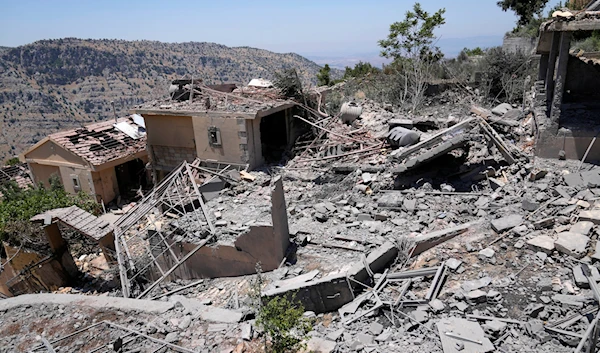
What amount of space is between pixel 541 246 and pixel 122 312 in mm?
6216

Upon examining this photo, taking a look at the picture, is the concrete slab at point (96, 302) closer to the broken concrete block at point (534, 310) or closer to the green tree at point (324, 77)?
the broken concrete block at point (534, 310)

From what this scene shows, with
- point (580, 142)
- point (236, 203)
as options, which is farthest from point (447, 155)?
point (236, 203)

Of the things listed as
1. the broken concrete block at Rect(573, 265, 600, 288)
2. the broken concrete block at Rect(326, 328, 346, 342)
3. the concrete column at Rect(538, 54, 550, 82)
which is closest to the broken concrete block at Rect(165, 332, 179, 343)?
the broken concrete block at Rect(326, 328, 346, 342)

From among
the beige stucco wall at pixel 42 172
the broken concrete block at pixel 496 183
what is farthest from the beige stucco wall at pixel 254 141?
the beige stucco wall at pixel 42 172

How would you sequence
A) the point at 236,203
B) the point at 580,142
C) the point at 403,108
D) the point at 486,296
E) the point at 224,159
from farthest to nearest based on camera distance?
the point at 403,108, the point at 224,159, the point at 236,203, the point at 580,142, the point at 486,296

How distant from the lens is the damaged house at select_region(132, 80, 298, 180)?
43.9 ft

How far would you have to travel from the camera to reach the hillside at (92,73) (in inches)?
2227

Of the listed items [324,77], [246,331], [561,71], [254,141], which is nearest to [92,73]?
[324,77]

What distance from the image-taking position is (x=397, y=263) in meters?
6.75

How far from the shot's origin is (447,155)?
10.3m

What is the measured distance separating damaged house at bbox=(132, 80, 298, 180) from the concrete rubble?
2715 mm

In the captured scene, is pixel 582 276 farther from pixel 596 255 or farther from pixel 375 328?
pixel 375 328

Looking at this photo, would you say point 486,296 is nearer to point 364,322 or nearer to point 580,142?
point 364,322

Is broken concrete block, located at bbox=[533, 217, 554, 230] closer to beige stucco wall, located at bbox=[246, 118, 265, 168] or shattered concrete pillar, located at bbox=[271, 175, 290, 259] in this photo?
shattered concrete pillar, located at bbox=[271, 175, 290, 259]
